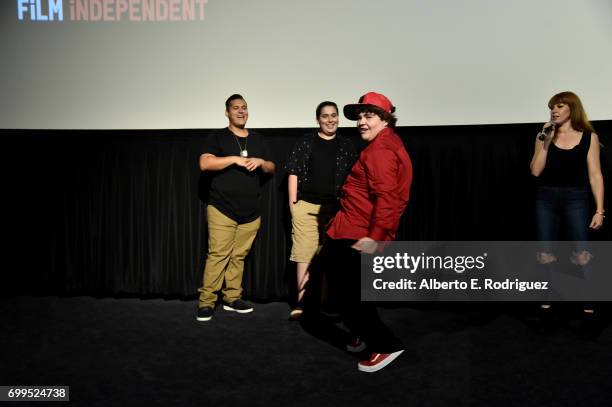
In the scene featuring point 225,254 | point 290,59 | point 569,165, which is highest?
point 290,59

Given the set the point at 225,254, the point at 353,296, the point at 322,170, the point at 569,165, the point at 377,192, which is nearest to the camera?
the point at 377,192

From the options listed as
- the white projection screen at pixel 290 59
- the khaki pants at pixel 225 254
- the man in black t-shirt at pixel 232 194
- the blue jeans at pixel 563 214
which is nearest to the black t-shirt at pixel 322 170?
the man in black t-shirt at pixel 232 194

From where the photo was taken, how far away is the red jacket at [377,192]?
207 cm

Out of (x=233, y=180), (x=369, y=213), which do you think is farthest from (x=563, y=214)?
(x=233, y=180)

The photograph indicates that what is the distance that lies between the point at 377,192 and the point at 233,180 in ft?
Answer: 4.15

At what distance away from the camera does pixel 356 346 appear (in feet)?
8.36

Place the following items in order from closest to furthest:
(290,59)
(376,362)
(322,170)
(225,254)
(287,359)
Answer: (376,362)
(287,359)
(322,170)
(225,254)
(290,59)

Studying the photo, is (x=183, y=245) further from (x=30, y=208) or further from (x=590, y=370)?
(x=590, y=370)

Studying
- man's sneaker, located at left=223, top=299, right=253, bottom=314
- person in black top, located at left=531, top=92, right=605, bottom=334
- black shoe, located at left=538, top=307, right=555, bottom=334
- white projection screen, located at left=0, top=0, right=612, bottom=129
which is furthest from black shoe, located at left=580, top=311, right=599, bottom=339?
man's sneaker, located at left=223, top=299, right=253, bottom=314

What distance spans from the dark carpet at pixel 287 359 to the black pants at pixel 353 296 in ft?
0.52

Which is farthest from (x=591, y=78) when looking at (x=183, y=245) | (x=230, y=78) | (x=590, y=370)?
(x=183, y=245)

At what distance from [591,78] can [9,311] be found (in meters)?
4.08

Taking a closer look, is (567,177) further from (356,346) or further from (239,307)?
(239,307)

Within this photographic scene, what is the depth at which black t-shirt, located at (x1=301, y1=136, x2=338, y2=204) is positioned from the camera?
3.02 m
